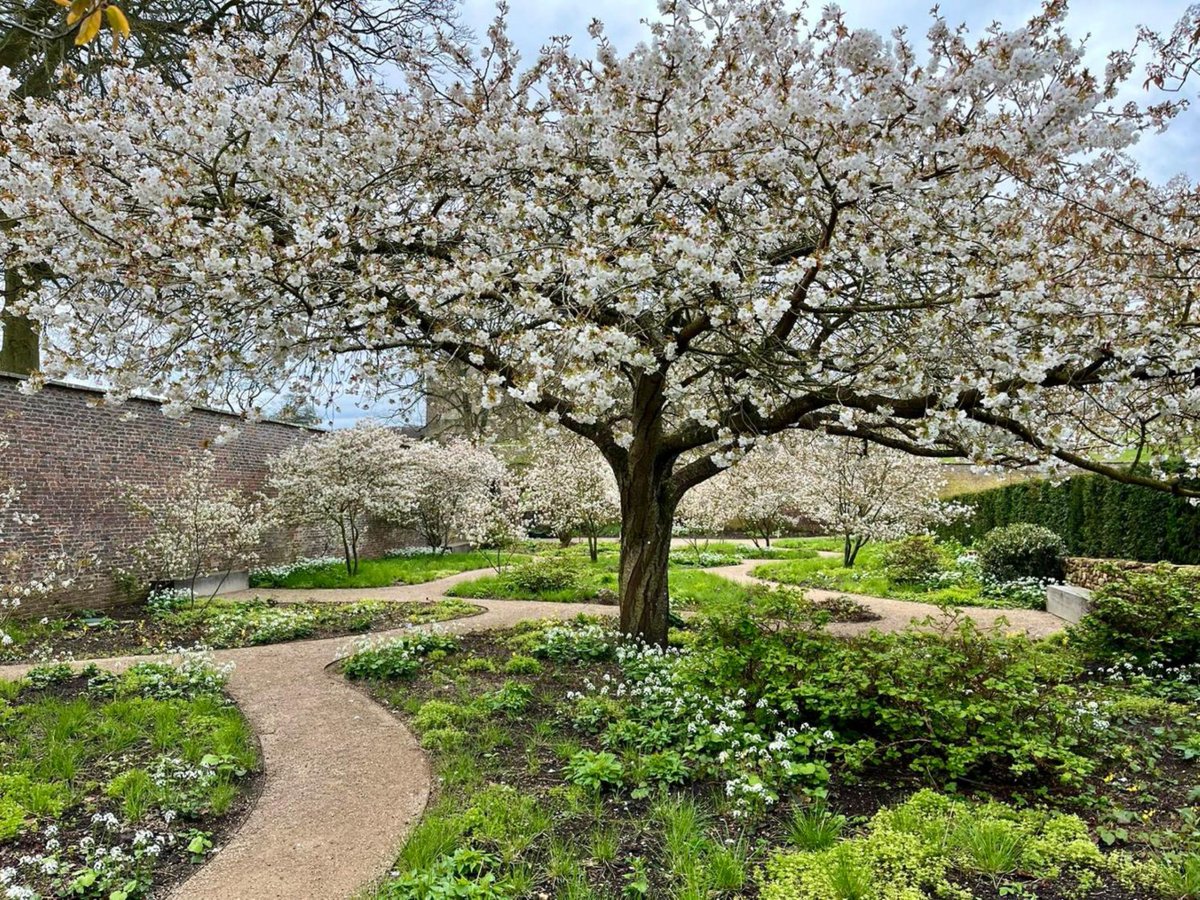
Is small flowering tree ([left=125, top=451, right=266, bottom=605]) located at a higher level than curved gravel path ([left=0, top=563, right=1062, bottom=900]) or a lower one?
higher

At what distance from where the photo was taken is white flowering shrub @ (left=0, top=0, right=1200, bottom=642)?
3867 millimetres

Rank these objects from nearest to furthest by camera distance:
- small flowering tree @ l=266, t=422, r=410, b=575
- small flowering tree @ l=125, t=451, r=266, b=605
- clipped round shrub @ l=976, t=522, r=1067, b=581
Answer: small flowering tree @ l=125, t=451, r=266, b=605 < clipped round shrub @ l=976, t=522, r=1067, b=581 < small flowering tree @ l=266, t=422, r=410, b=575

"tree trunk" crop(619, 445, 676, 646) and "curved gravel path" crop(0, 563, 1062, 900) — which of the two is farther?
"tree trunk" crop(619, 445, 676, 646)

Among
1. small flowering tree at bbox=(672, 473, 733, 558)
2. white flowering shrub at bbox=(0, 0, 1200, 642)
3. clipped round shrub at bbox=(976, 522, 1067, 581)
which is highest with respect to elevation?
white flowering shrub at bbox=(0, 0, 1200, 642)

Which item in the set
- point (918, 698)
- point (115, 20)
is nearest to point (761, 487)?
point (918, 698)

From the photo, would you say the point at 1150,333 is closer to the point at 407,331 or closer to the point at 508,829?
the point at 508,829

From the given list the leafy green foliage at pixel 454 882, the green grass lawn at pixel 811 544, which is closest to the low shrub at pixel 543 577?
the leafy green foliage at pixel 454 882

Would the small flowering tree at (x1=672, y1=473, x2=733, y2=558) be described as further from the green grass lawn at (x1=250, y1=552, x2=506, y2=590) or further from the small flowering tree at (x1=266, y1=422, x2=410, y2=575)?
the small flowering tree at (x1=266, y1=422, x2=410, y2=575)

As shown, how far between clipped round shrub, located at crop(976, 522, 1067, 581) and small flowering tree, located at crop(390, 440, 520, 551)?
8.50 metres

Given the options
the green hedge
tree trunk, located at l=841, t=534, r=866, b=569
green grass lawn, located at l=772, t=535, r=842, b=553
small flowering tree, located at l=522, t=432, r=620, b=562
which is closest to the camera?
the green hedge

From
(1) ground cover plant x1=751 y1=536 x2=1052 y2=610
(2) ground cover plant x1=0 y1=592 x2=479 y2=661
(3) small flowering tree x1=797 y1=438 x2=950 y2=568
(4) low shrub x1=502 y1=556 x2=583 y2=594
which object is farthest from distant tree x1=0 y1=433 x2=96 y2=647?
(3) small flowering tree x1=797 y1=438 x2=950 y2=568

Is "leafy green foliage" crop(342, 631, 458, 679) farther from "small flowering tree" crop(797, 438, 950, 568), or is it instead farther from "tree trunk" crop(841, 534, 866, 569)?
"tree trunk" crop(841, 534, 866, 569)

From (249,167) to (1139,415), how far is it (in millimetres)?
6244

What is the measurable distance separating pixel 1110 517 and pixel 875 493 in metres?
3.53
